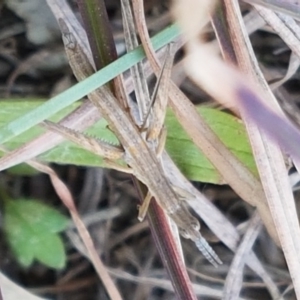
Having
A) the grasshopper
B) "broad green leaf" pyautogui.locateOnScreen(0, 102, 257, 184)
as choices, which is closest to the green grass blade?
the grasshopper

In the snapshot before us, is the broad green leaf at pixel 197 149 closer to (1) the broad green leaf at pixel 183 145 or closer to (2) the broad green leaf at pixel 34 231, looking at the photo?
(1) the broad green leaf at pixel 183 145

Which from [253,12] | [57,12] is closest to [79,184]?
[57,12]

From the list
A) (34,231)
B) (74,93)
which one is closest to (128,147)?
(74,93)

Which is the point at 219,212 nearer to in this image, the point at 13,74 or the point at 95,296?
the point at 95,296

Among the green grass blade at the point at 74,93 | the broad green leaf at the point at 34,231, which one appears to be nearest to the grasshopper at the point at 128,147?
the green grass blade at the point at 74,93

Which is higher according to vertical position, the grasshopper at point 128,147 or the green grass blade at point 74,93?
the green grass blade at point 74,93

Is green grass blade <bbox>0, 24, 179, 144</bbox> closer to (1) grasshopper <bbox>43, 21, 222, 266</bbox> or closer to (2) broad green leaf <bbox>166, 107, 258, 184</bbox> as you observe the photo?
(1) grasshopper <bbox>43, 21, 222, 266</bbox>

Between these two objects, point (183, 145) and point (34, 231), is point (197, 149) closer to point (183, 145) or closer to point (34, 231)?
point (183, 145)
